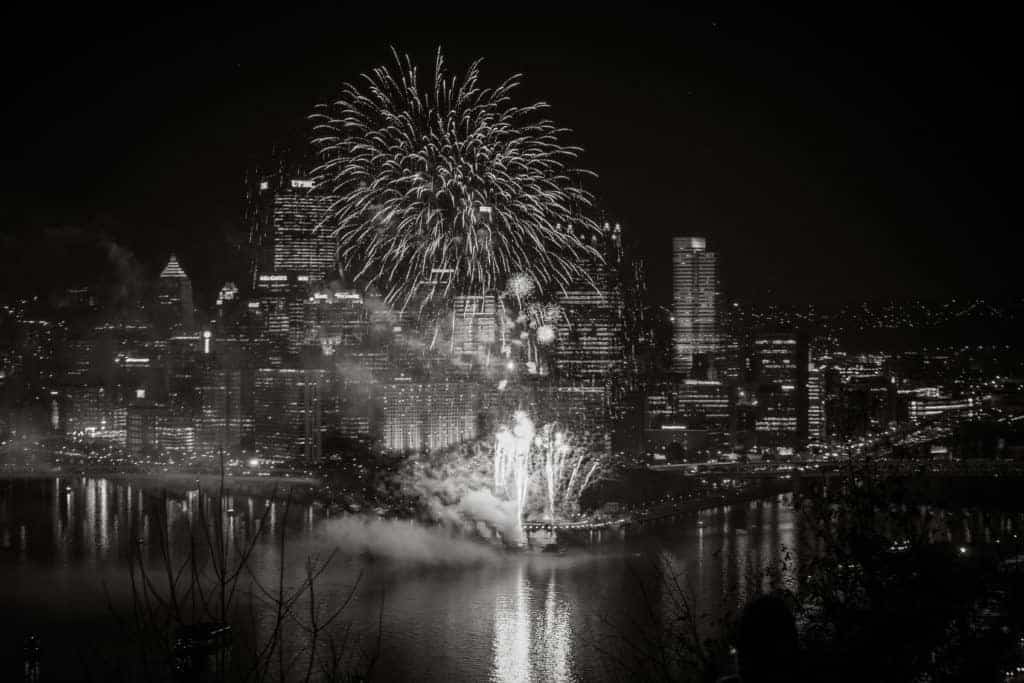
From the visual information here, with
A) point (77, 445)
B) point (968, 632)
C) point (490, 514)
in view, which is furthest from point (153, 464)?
point (968, 632)

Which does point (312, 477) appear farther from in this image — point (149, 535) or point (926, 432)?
point (926, 432)

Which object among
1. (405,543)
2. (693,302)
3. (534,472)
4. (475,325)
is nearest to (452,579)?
(405,543)

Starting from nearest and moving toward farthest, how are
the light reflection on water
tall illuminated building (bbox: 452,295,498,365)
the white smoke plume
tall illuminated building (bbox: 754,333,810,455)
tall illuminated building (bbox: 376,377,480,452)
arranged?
the light reflection on water < the white smoke plume < tall illuminated building (bbox: 452,295,498,365) < tall illuminated building (bbox: 376,377,480,452) < tall illuminated building (bbox: 754,333,810,455)

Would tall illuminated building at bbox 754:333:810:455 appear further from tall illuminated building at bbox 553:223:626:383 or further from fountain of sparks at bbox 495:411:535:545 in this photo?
fountain of sparks at bbox 495:411:535:545

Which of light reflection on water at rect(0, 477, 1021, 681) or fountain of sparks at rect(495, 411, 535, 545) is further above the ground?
fountain of sparks at rect(495, 411, 535, 545)

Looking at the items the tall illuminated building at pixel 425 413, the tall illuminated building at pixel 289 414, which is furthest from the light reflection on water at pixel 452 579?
the tall illuminated building at pixel 425 413

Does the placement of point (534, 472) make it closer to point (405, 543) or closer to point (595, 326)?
point (405, 543)

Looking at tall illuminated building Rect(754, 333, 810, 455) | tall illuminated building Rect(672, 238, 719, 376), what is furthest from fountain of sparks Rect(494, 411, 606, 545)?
tall illuminated building Rect(672, 238, 719, 376)

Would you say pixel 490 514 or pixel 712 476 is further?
pixel 712 476
